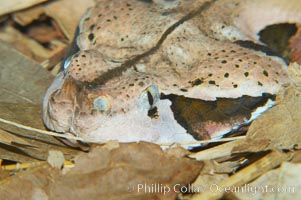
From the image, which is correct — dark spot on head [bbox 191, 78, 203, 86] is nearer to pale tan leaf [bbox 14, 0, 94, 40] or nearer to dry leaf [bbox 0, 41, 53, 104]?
dry leaf [bbox 0, 41, 53, 104]

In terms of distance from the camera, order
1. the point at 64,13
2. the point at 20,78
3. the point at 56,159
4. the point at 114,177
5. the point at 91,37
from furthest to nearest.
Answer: the point at 64,13, the point at 20,78, the point at 91,37, the point at 56,159, the point at 114,177

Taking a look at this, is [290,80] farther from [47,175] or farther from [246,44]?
[47,175]

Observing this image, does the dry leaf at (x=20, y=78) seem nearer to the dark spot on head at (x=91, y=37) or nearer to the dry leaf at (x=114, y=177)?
the dark spot on head at (x=91, y=37)

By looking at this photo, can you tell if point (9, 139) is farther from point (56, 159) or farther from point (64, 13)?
point (64, 13)

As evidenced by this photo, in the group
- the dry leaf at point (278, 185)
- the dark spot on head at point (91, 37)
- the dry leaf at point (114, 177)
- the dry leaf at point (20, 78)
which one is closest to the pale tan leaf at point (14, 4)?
the dry leaf at point (20, 78)

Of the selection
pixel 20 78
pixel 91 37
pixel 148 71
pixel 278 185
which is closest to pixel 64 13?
pixel 20 78

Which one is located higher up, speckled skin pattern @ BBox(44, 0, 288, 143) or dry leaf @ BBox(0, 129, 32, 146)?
speckled skin pattern @ BBox(44, 0, 288, 143)

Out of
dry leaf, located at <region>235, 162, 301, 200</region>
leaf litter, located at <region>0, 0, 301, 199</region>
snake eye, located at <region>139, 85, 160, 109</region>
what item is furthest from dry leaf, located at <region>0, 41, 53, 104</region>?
dry leaf, located at <region>235, 162, 301, 200</region>
